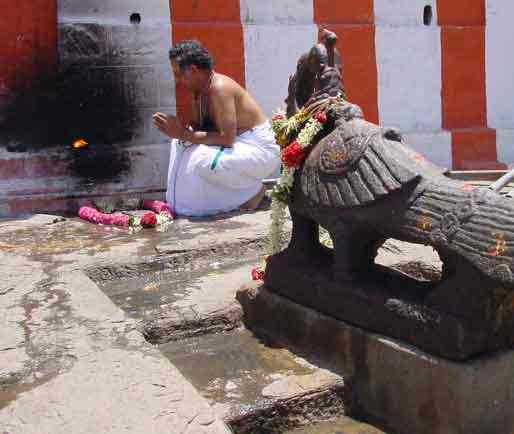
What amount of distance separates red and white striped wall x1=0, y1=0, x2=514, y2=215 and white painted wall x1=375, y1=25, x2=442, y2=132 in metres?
0.01

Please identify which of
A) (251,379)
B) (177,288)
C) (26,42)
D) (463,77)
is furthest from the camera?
(463,77)

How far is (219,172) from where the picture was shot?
5.73 metres

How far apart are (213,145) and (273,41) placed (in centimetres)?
171

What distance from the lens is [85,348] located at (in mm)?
2592

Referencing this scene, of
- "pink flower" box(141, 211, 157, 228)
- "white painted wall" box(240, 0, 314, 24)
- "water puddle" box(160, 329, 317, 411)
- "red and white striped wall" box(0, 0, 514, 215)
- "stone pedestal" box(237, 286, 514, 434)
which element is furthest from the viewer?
"white painted wall" box(240, 0, 314, 24)

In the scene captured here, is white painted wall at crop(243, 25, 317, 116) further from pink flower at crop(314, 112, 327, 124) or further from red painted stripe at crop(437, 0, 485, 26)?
pink flower at crop(314, 112, 327, 124)

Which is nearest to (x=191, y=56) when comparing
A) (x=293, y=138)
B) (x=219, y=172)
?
(x=219, y=172)

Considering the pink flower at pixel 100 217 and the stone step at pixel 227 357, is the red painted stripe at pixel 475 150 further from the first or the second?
the stone step at pixel 227 357

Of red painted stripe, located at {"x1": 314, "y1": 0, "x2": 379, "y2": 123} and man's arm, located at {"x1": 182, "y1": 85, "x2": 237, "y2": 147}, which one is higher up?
red painted stripe, located at {"x1": 314, "y1": 0, "x2": 379, "y2": 123}

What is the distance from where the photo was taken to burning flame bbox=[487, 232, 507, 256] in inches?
88.8

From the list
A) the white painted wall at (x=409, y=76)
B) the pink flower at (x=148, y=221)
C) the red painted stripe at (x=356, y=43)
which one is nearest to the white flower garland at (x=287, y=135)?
the pink flower at (x=148, y=221)

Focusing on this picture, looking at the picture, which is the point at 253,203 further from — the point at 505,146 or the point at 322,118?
the point at 505,146

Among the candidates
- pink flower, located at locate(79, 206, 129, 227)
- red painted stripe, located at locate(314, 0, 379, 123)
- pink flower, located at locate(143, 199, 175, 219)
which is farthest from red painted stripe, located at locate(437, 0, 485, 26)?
pink flower, located at locate(79, 206, 129, 227)

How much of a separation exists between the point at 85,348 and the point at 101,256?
1828mm
